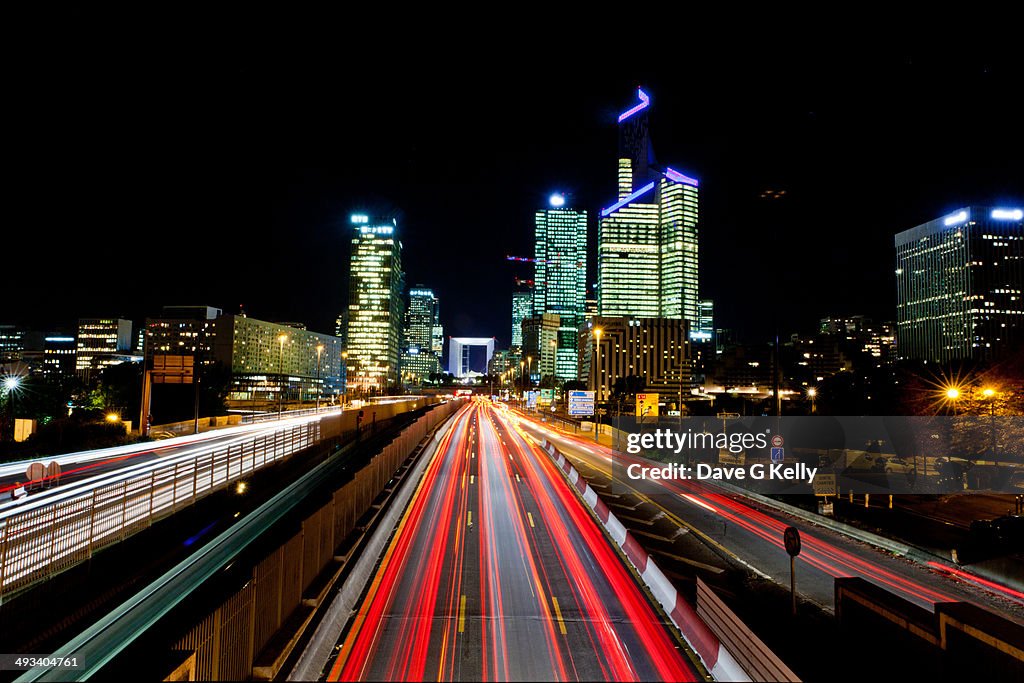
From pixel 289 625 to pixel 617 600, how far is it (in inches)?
288

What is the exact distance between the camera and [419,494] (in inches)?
1004

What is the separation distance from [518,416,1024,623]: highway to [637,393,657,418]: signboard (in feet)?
44.5

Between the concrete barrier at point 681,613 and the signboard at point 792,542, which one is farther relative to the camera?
the signboard at point 792,542

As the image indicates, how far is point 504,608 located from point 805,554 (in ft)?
35.9

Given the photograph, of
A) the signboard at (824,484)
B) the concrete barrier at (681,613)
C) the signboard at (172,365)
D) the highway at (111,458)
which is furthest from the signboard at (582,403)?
the concrete barrier at (681,613)

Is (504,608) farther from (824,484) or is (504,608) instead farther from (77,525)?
(824,484)

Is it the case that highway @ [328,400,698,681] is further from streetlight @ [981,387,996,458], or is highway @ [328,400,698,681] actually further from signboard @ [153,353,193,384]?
signboard @ [153,353,193,384]

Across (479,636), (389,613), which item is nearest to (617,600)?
(479,636)

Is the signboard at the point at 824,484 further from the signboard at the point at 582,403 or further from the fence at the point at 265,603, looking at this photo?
the signboard at the point at 582,403

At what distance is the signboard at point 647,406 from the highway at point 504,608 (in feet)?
71.0

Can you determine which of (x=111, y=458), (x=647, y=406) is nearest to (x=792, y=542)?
(x=111, y=458)

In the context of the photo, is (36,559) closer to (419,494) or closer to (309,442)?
(419,494)

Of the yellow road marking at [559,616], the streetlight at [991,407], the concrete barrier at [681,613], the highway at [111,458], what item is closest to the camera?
the concrete barrier at [681,613]

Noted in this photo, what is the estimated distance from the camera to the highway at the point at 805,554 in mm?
14305
